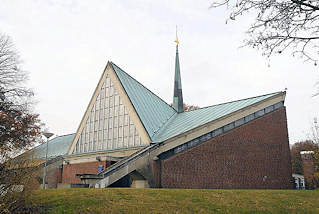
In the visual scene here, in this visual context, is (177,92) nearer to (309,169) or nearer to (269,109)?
(269,109)

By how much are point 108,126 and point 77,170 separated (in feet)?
16.4

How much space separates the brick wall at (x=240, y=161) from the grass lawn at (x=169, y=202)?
7207mm

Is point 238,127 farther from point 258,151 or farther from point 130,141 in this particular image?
point 130,141

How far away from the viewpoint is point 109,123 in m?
28.7

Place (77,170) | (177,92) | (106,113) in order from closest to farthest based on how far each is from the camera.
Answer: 1. (77,170)
2. (106,113)
3. (177,92)

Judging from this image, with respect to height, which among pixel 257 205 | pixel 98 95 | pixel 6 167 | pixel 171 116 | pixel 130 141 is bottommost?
pixel 257 205

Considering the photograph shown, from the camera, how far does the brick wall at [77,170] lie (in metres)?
26.2

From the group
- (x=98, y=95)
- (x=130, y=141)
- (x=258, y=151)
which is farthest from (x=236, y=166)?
(x=98, y=95)

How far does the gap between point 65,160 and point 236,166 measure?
17.3m

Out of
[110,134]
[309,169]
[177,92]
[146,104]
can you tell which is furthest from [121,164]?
[177,92]

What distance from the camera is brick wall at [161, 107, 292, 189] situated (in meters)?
20.6

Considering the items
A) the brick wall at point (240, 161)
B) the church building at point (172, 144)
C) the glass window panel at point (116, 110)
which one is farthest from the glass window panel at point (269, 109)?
the glass window panel at point (116, 110)

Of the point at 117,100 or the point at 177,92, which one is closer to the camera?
the point at 117,100

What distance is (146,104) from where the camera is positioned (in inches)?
A: 1129
